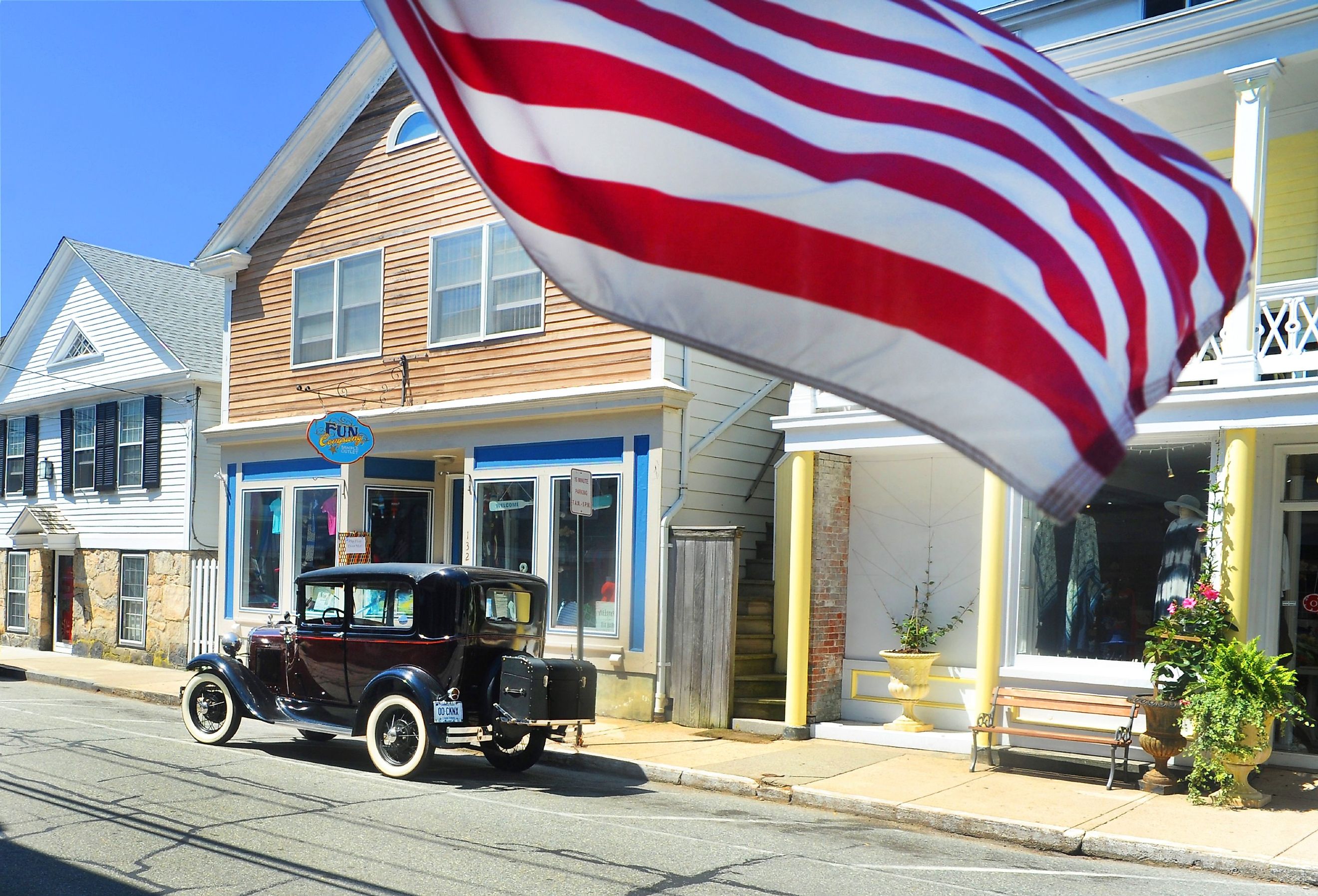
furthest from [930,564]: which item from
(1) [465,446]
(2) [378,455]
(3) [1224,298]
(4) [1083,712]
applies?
(3) [1224,298]

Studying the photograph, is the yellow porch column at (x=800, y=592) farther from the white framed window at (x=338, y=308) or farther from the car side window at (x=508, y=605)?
the white framed window at (x=338, y=308)

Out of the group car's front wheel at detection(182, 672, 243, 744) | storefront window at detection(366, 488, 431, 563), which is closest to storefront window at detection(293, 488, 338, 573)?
storefront window at detection(366, 488, 431, 563)

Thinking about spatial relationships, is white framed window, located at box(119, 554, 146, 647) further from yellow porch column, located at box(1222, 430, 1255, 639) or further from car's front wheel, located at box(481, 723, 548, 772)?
yellow porch column, located at box(1222, 430, 1255, 639)

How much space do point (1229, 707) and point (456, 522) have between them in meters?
12.0

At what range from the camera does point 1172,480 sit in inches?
461

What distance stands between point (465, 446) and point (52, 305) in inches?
549

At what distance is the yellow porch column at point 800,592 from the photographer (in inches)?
519

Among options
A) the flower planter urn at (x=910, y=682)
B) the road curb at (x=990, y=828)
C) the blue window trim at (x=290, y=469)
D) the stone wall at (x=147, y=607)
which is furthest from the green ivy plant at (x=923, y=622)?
the stone wall at (x=147, y=607)

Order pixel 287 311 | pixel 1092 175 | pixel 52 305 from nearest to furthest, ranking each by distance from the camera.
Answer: pixel 1092 175, pixel 287 311, pixel 52 305

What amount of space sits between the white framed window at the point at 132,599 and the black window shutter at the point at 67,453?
2.75m

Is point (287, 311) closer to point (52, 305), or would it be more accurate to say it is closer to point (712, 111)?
point (52, 305)

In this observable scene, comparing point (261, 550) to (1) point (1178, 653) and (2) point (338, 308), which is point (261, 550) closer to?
(2) point (338, 308)

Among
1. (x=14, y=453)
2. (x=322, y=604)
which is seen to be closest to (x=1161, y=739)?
(x=322, y=604)

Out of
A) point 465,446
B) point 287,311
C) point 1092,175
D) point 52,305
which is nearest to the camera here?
point 1092,175
